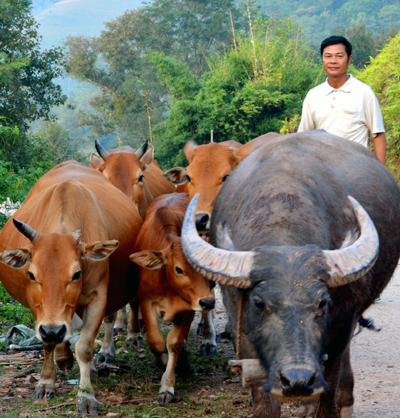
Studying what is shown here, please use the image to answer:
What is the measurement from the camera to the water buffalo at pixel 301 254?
3.36 meters

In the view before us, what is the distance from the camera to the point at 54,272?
15.9ft

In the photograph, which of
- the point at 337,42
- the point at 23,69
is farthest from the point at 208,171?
the point at 23,69

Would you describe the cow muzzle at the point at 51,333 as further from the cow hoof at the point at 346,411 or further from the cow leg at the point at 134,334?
the cow leg at the point at 134,334

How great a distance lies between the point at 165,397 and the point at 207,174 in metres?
2.32

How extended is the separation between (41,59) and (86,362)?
23.3 m

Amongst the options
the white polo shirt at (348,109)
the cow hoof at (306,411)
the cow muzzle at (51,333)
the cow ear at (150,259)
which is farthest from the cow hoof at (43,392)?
the white polo shirt at (348,109)

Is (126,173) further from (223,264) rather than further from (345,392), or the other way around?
(223,264)

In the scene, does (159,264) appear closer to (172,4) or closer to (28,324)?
(28,324)

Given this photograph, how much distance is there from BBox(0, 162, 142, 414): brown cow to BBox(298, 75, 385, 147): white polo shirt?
2266 mm

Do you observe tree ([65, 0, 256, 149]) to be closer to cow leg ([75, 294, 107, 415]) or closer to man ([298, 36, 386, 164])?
man ([298, 36, 386, 164])

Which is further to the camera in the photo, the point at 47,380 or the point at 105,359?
the point at 105,359

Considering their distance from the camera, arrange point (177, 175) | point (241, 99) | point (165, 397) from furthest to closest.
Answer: point (241, 99), point (177, 175), point (165, 397)

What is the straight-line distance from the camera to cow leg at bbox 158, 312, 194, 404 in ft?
18.0

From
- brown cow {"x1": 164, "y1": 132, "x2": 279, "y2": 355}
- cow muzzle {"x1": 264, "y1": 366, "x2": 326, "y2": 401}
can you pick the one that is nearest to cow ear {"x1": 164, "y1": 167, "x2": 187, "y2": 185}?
brown cow {"x1": 164, "y1": 132, "x2": 279, "y2": 355}
